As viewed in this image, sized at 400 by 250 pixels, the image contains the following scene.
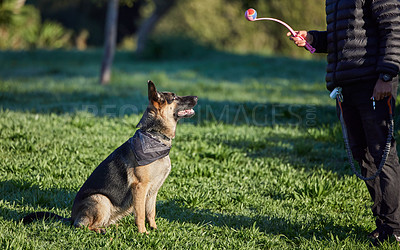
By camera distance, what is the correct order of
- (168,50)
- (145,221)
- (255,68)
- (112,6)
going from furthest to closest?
(168,50)
(255,68)
(112,6)
(145,221)

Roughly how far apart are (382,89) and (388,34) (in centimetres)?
47

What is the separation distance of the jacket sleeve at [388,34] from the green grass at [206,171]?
5.21ft

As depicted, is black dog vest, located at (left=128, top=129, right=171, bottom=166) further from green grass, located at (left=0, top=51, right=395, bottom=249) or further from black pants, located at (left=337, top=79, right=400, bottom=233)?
black pants, located at (left=337, top=79, right=400, bottom=233)

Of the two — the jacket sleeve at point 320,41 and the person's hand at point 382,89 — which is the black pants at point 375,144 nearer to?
the person's hand at point 382,89

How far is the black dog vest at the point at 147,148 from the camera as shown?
3.85 m

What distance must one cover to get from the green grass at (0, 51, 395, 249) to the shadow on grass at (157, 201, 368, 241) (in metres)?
0.01

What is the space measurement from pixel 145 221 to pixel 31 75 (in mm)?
12832

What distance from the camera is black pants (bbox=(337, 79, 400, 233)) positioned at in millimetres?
3693

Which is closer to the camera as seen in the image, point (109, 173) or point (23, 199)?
point (109, 173)

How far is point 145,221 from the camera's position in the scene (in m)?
4.27

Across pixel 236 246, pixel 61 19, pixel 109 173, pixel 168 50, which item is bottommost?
pixel 236 246

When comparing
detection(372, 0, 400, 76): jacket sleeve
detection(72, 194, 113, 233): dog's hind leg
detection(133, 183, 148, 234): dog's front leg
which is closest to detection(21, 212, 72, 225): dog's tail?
detection(72, 194, 113, 233): dog's hind leg

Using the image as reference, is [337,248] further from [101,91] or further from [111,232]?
[101,91]

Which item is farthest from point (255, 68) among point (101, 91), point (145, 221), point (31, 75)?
point (145, 221)
